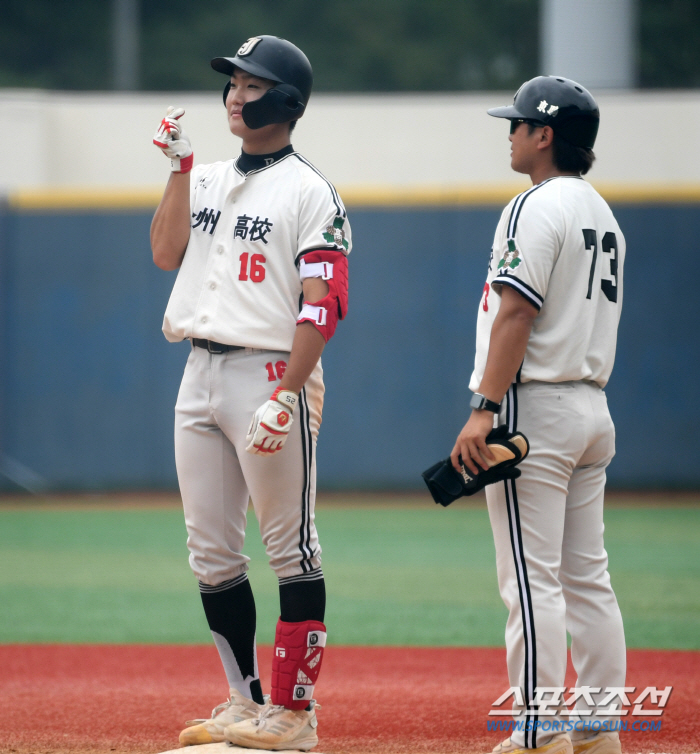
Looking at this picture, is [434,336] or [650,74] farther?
[650,74]

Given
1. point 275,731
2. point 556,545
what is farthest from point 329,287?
point 275,731

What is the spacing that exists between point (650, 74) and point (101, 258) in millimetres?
20352

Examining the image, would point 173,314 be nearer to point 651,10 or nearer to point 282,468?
point 282,468

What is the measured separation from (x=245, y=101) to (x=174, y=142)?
0.27 m

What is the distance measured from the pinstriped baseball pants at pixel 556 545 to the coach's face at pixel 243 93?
1.24 metres

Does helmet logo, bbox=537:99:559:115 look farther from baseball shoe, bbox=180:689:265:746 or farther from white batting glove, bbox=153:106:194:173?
baseball shoe, bbox=180:689:265:746

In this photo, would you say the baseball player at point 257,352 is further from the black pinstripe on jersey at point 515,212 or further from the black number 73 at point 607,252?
the black number 73 at point 607,252

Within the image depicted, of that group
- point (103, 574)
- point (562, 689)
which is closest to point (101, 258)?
point (103, 574)

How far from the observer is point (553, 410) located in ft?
10.4

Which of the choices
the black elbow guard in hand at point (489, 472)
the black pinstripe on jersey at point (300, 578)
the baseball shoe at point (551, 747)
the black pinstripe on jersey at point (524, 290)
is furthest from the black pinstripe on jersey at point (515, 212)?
the baseball shoe at point (551, 747)

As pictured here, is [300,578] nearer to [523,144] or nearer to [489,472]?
[489,472]

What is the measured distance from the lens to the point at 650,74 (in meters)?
27.5

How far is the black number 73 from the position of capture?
10.5ft

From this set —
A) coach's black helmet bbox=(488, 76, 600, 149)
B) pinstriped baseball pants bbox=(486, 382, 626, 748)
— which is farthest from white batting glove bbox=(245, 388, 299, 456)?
coach's black helmet bbox=(488, 76, 600, 149)
